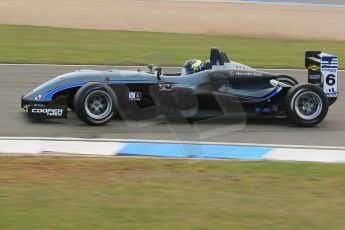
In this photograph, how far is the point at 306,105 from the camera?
10047mm

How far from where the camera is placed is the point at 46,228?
17.4 feet

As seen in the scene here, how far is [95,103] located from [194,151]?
A: 1.84 m

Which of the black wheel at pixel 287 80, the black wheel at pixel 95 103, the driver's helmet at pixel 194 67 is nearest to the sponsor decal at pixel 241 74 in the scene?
the driver's helmet at pixel 194 67

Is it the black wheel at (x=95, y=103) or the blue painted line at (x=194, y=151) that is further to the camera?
the black wheel at (x=95, y=103)

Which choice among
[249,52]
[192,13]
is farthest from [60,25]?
[249,52]

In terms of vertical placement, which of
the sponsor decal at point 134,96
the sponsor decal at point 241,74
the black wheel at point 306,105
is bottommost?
the black wheel at point 306,105

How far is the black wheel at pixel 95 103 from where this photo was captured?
9.45 meters

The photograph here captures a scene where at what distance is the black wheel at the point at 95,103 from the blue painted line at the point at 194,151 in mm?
988

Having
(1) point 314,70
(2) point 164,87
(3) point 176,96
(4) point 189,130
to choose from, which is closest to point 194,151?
(4) point 189,130

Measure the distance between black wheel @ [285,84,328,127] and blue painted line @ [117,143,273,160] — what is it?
1.29 meters

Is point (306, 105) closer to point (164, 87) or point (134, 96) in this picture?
point (164, 87)

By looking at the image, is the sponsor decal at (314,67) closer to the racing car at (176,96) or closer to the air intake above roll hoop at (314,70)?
the air intake above roll hoop at (314,70)

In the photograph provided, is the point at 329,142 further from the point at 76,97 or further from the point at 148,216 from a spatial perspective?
the point at 148,216

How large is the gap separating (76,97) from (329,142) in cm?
341
